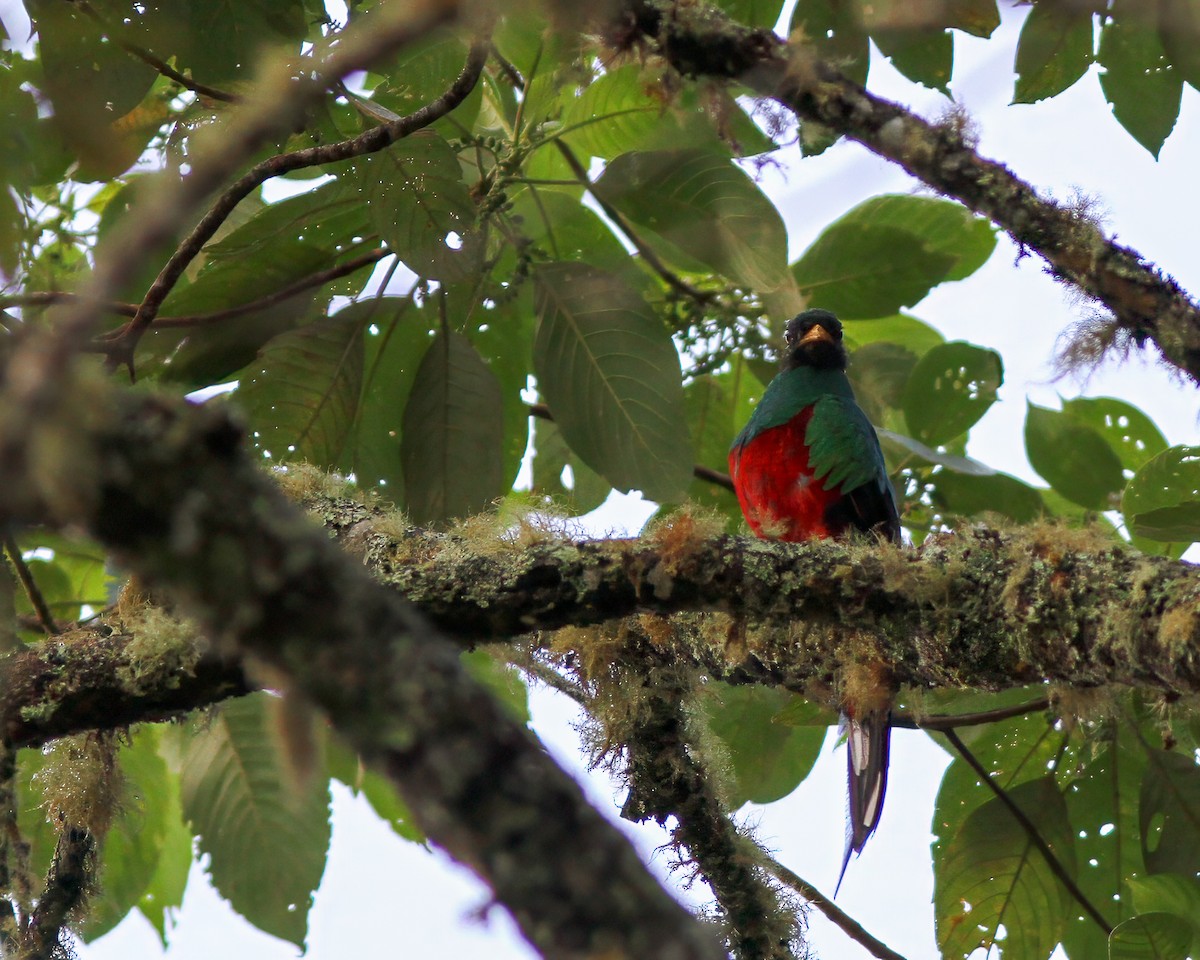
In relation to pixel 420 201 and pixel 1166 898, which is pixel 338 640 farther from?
pixel 1166 898

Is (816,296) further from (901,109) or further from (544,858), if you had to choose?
(544,858)

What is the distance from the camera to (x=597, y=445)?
3.10m

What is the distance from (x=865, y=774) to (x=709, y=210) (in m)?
1.54

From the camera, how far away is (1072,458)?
3492 mm

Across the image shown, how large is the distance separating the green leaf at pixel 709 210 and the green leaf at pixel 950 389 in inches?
33.1

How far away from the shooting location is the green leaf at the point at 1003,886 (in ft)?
9.47

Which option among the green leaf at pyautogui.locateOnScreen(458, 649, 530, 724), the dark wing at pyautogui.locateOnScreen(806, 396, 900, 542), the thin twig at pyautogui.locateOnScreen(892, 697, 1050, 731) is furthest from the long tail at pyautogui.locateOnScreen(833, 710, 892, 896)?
the green leaf at pyautogui.locateOnScreen(458, 649, 530, 724)

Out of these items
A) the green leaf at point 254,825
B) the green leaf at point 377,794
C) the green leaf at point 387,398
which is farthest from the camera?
the green leaf at point 377,794

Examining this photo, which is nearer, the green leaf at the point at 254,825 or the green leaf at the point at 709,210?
the green leaf at the point at 709,210

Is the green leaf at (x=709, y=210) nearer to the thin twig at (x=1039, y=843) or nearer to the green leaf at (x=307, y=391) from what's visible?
the green leaf at (x=307, y=391)

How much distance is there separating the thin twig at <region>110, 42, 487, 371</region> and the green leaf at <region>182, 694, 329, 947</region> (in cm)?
123

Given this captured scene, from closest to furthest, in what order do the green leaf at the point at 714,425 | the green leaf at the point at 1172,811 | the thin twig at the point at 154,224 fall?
1. the thin twig at the point at 154,224
2. the green leaf at the point at 1172,811
3. the green leaf at the point at 714,425

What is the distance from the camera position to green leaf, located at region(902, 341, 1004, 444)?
351 cm

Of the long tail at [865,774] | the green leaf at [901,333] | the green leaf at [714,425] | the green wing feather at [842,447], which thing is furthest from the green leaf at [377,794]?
the green leaf at [901,333]
